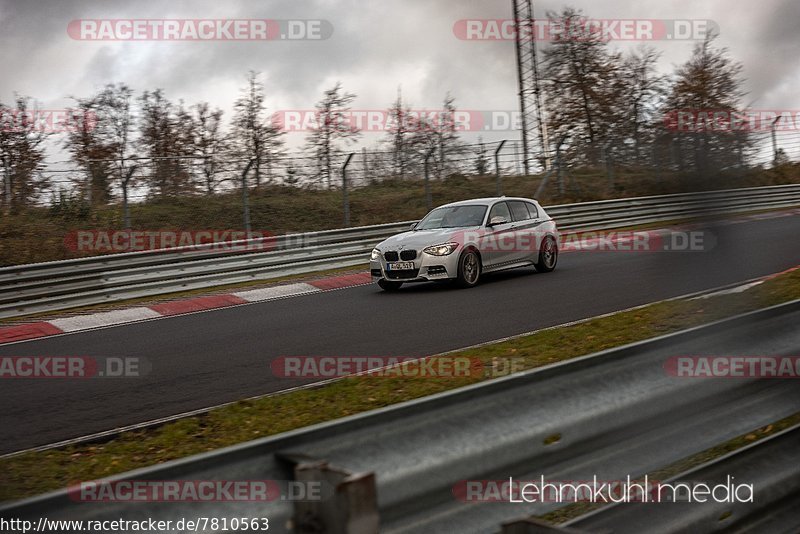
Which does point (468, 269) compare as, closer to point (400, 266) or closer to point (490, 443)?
point (400, 266)

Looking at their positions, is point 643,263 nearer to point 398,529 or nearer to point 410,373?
point 410,373

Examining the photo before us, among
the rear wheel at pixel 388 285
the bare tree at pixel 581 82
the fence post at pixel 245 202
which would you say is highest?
the bare tree at pixel 581 82

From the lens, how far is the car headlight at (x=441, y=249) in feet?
43.5

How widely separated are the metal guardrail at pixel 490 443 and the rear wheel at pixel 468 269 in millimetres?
9069

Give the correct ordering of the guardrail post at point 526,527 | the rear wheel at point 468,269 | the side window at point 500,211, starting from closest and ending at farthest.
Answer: the guardrail post at point 526,527 < the rear wheel at point 468,269 < the side window at point 500,211

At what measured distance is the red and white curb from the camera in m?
12.4

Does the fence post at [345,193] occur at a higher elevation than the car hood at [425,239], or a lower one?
higher

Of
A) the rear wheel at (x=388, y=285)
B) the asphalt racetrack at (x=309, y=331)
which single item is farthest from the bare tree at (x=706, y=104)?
the rear wheel at (x=388, y=285)

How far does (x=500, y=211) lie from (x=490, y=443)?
38.6ft

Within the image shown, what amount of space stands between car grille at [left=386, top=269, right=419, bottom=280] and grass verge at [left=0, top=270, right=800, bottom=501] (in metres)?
4.90

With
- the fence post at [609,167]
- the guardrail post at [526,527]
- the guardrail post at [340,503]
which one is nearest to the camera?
the guardrail post at [340,503]

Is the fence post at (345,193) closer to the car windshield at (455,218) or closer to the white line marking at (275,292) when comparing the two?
the white line marking at (275,292)

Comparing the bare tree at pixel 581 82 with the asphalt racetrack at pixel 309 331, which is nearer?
the asphalt racetrack at pixel 309 331

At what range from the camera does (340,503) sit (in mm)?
2326
